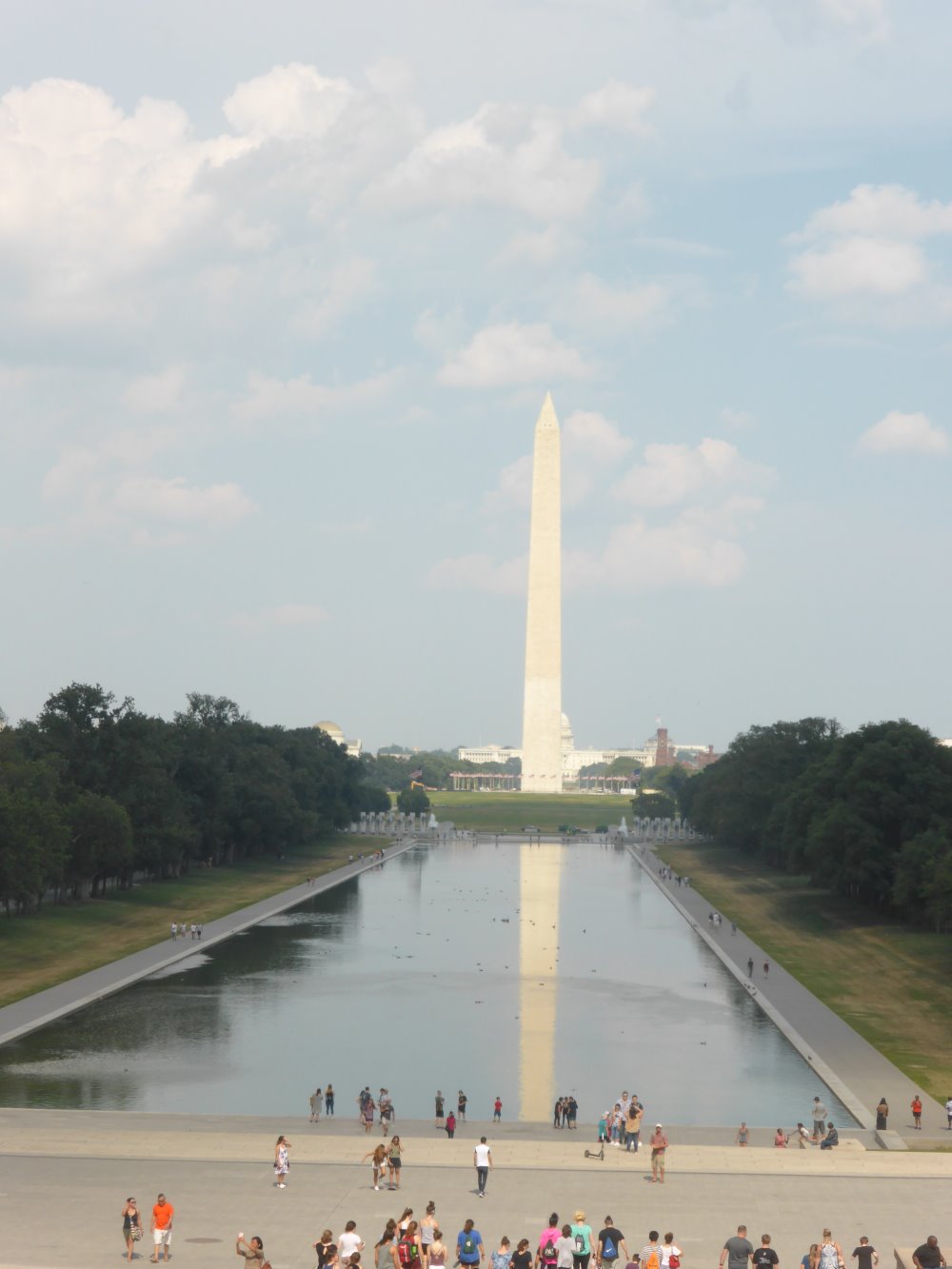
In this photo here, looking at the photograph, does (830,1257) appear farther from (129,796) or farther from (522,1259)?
(129,796)

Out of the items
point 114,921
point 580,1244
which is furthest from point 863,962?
point 580,1244

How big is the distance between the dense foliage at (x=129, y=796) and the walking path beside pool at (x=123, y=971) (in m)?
5.82

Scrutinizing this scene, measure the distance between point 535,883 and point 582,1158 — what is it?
64624 millimetres

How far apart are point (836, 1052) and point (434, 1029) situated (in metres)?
11.1

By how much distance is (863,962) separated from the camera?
62281 mm

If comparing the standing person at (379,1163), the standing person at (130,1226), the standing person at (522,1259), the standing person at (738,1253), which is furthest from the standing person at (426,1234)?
the standing person at (379,1163)

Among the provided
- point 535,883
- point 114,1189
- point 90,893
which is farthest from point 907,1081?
point 535,883

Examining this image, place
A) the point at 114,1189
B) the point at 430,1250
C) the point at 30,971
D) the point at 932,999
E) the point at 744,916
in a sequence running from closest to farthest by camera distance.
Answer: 1. the point at 430,1250
2. the point at 114,1189
3. the point at 932,999
4. the point at 30,971
5. the point at 744,916

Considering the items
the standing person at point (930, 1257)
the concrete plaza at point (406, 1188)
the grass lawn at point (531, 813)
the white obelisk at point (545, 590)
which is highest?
the white obelisk at point (545, 590)

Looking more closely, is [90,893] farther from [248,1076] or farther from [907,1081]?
[907,1081]

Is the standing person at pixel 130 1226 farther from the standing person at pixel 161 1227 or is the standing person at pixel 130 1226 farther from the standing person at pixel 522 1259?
the standing person at pixel 522 1259

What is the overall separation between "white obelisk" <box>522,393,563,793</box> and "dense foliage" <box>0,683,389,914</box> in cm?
4859

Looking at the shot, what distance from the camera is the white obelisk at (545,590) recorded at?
540ft

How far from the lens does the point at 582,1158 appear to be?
3148cm
